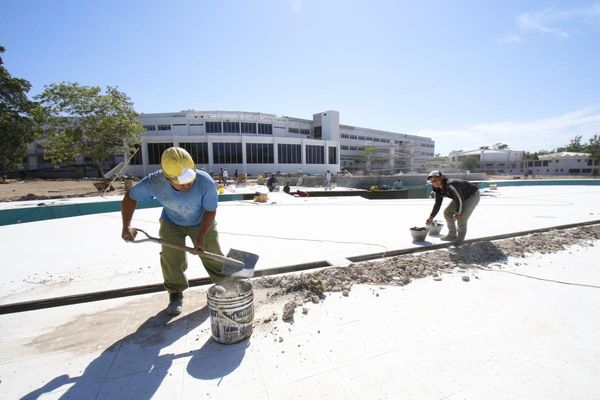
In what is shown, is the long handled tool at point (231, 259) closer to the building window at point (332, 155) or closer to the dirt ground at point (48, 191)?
the dirt ground at point (48, 191)

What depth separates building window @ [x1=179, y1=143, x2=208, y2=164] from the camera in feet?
118

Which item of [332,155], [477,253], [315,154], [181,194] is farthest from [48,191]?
[332,155]

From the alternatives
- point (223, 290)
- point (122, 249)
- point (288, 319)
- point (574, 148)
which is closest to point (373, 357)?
point (288, 319)

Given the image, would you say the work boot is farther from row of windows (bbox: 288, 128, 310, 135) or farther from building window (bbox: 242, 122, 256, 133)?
row of windows (bbox: 288, 128, 310, 135)

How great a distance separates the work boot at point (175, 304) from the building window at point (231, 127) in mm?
41907

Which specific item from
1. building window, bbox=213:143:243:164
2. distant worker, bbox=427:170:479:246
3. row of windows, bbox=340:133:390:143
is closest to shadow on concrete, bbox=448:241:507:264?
distant worker, bbox=427:170:479:246

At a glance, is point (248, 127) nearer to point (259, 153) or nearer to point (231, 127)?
point (231, 127)

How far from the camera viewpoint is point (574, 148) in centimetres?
7525

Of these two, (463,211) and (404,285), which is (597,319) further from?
(463,211)

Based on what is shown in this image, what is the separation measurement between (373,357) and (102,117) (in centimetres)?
2333

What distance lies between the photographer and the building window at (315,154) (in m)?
42.6

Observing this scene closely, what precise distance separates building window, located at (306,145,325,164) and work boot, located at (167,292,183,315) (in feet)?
132

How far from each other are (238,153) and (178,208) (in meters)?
36.5

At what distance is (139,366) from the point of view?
2.07 m
